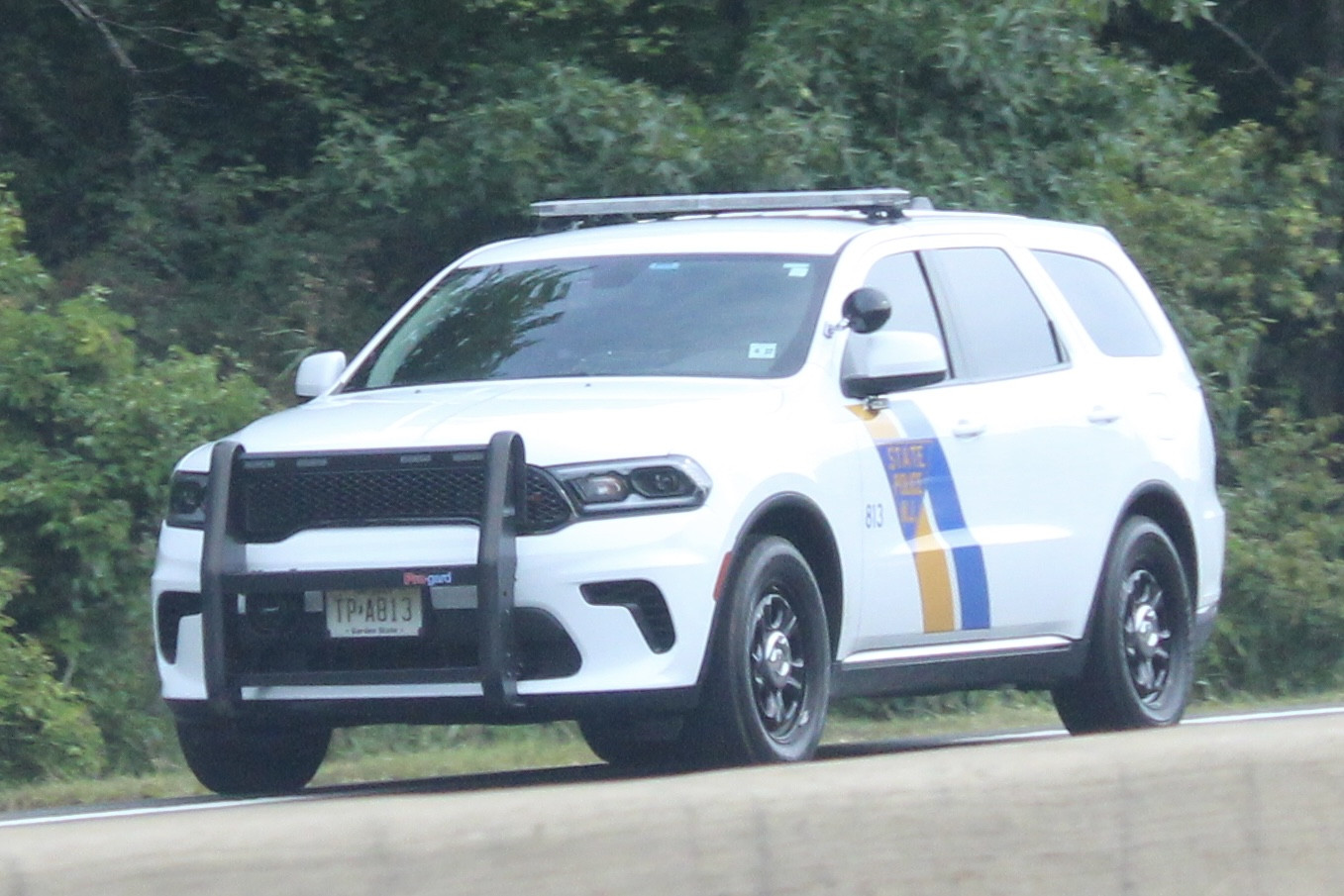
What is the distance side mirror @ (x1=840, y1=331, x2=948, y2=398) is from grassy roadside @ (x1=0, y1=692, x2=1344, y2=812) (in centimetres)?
241

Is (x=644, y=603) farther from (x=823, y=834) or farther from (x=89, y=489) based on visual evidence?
(x=89, y=489)

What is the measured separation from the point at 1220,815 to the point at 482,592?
221cm

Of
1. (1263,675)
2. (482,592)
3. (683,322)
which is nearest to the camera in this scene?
(482,592)

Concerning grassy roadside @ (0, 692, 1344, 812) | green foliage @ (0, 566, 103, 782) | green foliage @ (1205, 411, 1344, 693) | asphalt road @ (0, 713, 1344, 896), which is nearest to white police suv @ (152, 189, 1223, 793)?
grassy roadside @ (0, 692, 1344, 812)

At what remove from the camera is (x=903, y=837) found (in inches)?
175

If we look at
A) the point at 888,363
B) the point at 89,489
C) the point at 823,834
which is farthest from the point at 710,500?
the point at 89,489

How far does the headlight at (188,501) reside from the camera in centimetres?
709

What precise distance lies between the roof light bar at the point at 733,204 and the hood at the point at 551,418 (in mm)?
1180

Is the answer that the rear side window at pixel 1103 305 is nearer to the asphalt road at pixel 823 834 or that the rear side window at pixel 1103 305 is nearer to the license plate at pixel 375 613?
the license plate at pixel 375 613

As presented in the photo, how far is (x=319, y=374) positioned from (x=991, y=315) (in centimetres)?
234

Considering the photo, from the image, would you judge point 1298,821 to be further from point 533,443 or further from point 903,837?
point 533,443

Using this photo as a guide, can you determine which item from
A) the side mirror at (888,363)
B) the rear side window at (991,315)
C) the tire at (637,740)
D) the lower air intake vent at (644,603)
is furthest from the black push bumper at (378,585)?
the rear side window at (991,315)

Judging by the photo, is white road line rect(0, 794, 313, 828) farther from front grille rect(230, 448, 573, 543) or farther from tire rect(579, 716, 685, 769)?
tire rect(579, 716, 685, 769)

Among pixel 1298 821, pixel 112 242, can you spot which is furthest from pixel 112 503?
pixel 1298 821
